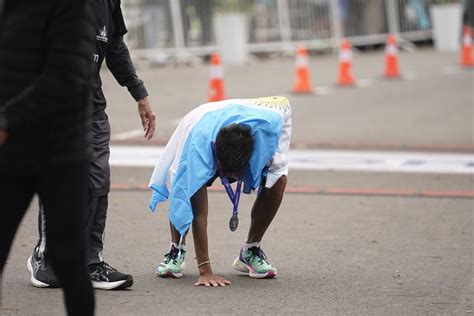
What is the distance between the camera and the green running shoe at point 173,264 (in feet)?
19.8

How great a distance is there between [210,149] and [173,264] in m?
0.78

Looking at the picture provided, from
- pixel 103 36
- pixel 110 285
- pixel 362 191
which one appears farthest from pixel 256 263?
pixel 362 191

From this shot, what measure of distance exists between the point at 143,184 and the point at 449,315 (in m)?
4.39

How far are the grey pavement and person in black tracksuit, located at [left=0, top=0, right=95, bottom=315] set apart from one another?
1420 mm

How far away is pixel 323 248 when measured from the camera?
23.2 feet

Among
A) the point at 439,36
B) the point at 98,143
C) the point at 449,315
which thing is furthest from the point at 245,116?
the point at 439,36

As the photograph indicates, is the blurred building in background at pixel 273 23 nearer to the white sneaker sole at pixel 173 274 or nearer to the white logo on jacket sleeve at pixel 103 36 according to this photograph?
the white sneaker sole at pixel 173 274

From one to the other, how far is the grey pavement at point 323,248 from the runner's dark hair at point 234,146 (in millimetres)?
692

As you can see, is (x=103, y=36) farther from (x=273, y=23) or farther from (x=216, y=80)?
(x=273, y=23)

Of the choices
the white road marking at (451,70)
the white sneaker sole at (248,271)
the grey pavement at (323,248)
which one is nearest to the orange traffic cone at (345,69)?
the white road marking at (451,70)

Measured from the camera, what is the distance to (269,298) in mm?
5730

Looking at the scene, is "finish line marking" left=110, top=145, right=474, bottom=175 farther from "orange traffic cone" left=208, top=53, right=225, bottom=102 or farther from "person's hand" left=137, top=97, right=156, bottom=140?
"person's hand" left=137, top=97, right=156, bottom=140

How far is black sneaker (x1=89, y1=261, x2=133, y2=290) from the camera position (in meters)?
5.77

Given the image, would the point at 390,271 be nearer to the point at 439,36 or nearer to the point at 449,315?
the point at 449,315
